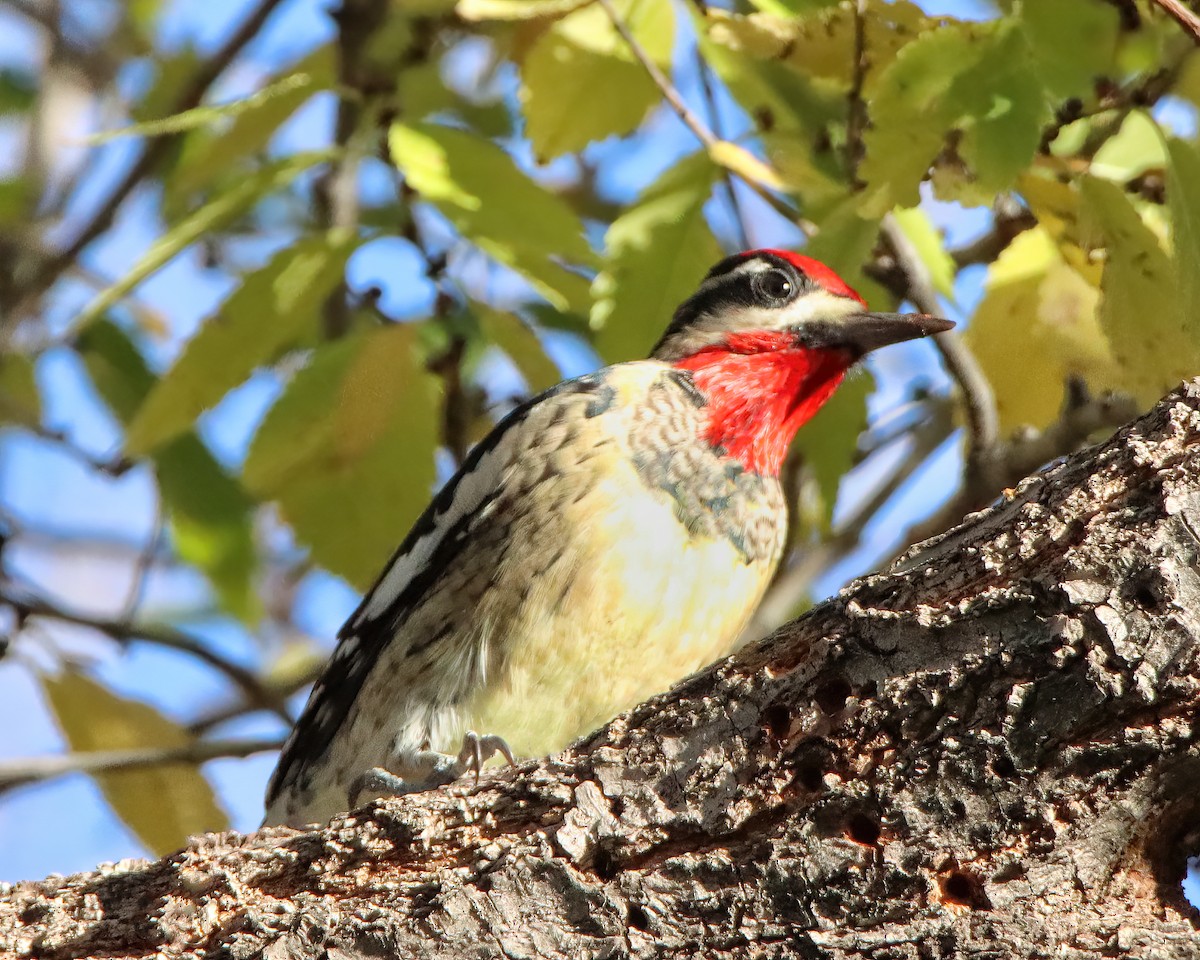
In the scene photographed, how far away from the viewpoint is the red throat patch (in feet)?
14.6

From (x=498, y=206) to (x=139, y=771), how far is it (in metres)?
2.05

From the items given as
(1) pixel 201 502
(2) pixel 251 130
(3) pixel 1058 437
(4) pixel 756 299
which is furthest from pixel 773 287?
(1) pixel 201 502

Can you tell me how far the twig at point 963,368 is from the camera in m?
3.95

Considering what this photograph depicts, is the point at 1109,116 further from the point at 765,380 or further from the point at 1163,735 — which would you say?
the point at 1163,735

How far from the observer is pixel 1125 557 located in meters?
2.32

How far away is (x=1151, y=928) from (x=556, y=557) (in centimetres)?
186

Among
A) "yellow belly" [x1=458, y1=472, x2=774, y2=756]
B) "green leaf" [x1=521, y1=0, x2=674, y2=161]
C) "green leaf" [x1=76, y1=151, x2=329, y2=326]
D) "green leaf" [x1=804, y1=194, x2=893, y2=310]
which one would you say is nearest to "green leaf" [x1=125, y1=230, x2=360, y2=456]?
"green leaf" [x1=76, y1=151, x2=329, y2=326]

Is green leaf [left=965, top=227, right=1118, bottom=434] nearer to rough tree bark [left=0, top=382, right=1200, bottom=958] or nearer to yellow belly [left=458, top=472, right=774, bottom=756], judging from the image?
yellow belly [left=458, top=472, right=774, bottom=756]

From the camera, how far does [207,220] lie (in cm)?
352

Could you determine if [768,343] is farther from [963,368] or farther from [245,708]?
[245,708]

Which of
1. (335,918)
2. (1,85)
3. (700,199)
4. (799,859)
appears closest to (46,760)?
(335,918)

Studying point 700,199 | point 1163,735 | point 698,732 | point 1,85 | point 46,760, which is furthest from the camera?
point 1,85

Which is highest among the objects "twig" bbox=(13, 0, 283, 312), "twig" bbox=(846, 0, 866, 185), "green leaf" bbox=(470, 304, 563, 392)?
"twig" bbox=(13, 0, 283, 312)

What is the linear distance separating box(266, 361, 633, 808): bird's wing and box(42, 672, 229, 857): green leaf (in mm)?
223
